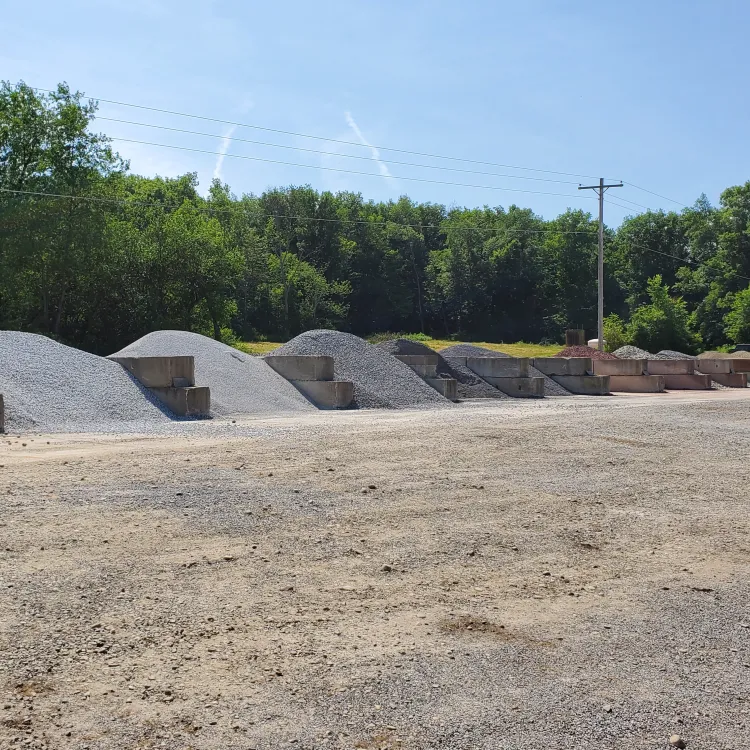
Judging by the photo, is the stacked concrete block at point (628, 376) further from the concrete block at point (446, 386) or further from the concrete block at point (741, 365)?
the concrete block at point (446, 386)

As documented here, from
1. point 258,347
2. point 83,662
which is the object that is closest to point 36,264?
point 258,347

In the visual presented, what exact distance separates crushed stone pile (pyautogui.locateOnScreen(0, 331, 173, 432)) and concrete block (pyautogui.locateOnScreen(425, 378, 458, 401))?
400 inches

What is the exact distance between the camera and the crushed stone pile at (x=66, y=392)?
15.4 metres

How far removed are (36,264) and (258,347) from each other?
1215cm

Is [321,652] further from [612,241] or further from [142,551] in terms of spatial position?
[612,241]

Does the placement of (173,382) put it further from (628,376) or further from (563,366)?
(628,376)

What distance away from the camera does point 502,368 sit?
2944 cm

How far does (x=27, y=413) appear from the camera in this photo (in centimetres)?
1532

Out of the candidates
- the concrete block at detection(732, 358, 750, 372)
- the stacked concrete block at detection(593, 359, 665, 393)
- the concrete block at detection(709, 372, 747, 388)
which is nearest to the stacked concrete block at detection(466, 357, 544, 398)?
the stacked concrete block at detection(593, 359, 665, 393)

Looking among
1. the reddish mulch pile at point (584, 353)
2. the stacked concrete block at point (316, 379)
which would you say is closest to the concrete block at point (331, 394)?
the stacked concrete block at point (316, 379)

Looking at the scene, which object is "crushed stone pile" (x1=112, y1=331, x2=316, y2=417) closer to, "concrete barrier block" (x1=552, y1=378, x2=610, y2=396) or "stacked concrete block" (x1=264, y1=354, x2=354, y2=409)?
"stacked concrete block" (x1=264, y1=354, x2=354, y2=409)

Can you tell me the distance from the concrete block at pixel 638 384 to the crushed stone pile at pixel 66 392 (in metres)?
22.2

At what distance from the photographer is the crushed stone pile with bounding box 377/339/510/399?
92.2 feet

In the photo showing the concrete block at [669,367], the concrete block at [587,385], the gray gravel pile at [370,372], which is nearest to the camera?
the gray gravel pile at [370,372]
